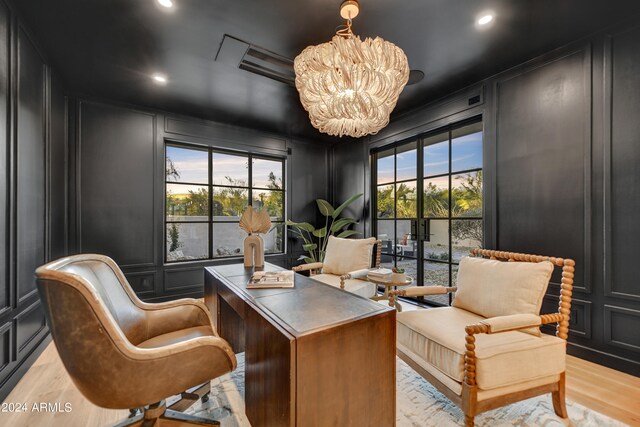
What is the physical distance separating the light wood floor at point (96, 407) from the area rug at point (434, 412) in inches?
7.2

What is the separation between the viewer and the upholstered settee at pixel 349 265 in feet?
10.2

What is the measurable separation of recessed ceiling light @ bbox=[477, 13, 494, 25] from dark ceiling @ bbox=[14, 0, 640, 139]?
0.04 metres

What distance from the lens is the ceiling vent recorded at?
7.85 feet

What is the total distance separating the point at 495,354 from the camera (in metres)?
1.50

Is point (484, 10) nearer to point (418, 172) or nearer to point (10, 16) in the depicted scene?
point (418, 172)

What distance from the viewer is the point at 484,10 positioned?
1990 mm

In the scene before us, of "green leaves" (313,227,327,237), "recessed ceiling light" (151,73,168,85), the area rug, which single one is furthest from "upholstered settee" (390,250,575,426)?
"recessed ceiling light" (151,73,168,85)

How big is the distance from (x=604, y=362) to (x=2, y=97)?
4.85m

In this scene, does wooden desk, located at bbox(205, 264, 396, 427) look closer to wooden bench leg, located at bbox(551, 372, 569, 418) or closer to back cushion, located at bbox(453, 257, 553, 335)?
back cushion, located at bbox(453, 257, 553, 335)

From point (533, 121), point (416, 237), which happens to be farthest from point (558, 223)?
point (416, 237)

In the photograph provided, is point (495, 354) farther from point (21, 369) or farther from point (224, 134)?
point (224, 134)

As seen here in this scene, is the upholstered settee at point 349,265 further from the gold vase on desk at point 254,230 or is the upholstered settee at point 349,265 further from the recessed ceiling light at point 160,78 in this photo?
the recessed ceiling light at point 160,78

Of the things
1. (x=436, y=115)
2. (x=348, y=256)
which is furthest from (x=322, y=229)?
(x=436, y=115)

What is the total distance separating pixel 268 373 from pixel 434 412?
1200 mm
